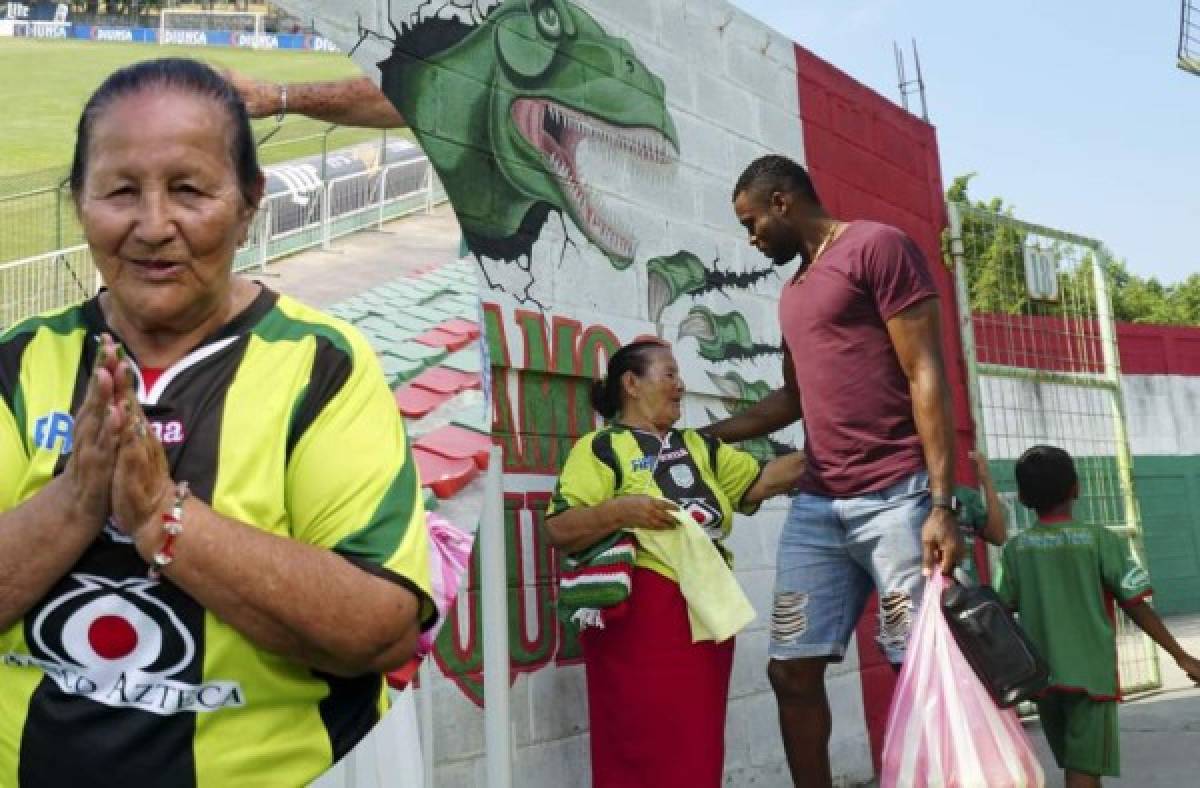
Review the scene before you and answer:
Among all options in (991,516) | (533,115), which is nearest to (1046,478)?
(991,516)

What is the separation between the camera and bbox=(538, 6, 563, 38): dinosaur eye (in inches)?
148

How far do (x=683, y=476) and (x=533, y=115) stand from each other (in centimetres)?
106

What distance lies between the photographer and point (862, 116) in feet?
18.8

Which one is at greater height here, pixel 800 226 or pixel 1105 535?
pixel 800 226

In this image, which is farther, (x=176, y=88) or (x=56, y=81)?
(x=56, y=81)

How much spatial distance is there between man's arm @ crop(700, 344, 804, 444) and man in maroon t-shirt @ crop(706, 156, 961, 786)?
21 cm

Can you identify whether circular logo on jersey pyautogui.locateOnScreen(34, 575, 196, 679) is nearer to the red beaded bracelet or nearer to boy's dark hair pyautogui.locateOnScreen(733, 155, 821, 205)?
the red beaded bracelet

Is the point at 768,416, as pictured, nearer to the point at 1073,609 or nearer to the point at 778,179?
the point at 778,179

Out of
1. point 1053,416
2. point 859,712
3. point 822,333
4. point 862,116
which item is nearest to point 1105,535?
point 859,712

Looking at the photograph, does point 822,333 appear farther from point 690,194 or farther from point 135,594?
point 135,594

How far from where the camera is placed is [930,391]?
3.09m

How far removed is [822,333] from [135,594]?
2385mm

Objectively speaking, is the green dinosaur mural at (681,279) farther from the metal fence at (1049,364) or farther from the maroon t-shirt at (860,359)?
the metal fence at (1049,364)

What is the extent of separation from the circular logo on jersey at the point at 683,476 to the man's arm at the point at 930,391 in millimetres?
662
